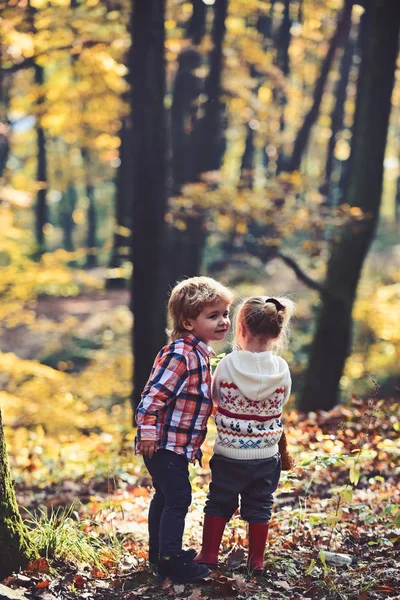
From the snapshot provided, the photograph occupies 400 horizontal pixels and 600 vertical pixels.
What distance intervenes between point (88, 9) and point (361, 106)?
478cm

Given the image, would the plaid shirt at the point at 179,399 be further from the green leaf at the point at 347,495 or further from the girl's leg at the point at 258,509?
the green leaf at the point at 347,495

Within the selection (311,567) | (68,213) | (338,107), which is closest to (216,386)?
(311,567)

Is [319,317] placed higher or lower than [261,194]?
lower

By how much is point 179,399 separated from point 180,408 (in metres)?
0.05

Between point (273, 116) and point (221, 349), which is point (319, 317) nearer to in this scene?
point (221, 349)

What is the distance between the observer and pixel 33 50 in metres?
10.8

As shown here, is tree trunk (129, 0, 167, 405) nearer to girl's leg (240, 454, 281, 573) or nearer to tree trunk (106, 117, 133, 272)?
girl's leg (240, 454, 281, 573)

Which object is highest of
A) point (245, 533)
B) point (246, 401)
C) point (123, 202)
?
point (123, 202)

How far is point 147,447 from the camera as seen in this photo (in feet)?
11.2

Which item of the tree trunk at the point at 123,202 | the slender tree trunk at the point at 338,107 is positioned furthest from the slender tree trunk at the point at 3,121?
the slender tree trunk at the point at 338,107

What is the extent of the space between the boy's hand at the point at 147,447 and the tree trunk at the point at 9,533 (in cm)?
74

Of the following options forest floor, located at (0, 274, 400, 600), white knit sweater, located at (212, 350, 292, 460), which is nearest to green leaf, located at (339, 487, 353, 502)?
forest floor, located at (0, 274, 400, 600)

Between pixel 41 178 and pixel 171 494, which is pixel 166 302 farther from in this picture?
pixel 41 178

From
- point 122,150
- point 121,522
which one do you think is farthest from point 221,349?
point 121,522
